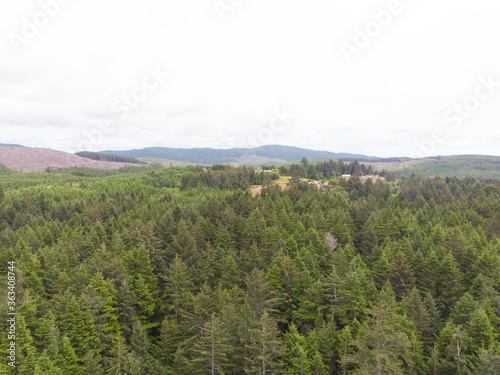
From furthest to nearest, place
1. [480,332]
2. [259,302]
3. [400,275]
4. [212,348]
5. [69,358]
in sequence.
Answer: [400,275] < [259,302] < [480,332] < [69,358] < [212,348]

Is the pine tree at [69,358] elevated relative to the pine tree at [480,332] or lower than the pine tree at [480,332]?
lower

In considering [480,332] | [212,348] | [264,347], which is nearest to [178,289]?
[212,348]

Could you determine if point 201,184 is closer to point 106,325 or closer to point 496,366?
point 106,325

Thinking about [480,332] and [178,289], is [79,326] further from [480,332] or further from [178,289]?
[480,332]

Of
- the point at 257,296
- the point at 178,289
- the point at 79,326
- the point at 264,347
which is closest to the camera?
the point at 264,347

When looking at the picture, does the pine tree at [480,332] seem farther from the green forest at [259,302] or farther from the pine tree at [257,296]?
the pine tree at [257,296]

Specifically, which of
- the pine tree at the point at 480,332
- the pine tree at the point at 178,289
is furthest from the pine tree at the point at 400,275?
the pine tree at the point at 178,289

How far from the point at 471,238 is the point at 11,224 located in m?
116

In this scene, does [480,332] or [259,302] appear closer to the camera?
[480,332]

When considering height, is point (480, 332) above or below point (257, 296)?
above

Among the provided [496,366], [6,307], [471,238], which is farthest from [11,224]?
[471,238]

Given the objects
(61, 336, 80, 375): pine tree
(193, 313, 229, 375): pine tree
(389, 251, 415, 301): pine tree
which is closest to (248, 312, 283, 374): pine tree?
(193, 313, 229, 375): pine tree
